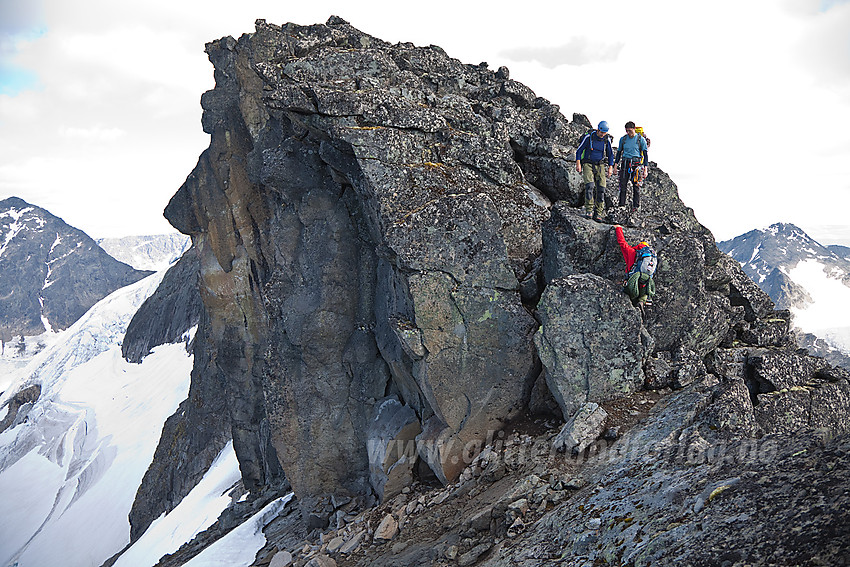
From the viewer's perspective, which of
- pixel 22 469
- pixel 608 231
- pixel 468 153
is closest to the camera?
pixel 608 231

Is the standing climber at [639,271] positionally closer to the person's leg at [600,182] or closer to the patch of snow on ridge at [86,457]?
the person's leg at [600,182]

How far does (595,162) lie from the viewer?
19125 millimetres

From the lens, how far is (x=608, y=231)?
17719 millimetres

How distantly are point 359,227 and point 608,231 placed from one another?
10856 mm

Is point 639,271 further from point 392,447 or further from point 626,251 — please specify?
point 392,447

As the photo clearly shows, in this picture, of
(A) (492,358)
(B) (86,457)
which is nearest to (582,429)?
(A) (492,358)

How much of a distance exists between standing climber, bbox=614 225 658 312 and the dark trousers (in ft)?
11.8

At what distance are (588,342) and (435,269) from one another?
18.3 feet

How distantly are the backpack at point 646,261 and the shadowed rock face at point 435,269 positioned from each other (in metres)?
0.98

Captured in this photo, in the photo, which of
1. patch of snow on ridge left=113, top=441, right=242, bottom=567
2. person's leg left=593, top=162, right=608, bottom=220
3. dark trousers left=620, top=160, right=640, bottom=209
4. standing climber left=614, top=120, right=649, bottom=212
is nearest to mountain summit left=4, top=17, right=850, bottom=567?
person's leg left=593, top=162, right=608, bottom=220

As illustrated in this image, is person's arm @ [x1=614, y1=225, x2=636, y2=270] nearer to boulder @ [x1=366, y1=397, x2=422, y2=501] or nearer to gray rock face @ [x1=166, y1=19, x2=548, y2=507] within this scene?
gray rock face @ [x1=166, y1=19, x2=548, y2=507]

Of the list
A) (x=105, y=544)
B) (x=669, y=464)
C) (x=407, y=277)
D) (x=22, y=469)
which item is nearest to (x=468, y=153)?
(x=407, y=277)

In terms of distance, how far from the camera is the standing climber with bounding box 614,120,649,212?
19281 millimetres

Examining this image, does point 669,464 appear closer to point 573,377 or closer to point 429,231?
point 573,377
